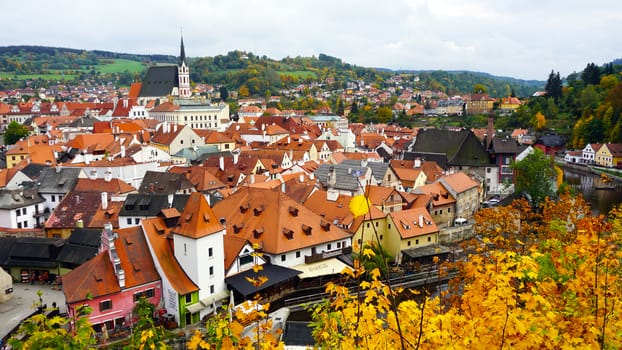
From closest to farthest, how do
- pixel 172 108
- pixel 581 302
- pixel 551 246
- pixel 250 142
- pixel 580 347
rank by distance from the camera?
pixel 580 347 → pixel 581 302 → pixel 551 246 → pixel 250 142 → pixel 172 108

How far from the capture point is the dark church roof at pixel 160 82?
357ft

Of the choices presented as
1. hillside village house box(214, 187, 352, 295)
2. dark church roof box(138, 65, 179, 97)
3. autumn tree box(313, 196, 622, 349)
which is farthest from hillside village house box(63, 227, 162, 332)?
dark church roof box(138, 65, 179, 97)

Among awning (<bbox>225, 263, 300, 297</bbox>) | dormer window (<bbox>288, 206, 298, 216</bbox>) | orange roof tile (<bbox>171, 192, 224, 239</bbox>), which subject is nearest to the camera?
orange roof tile (<bbox>171, 192, 224, 239</bbox>)

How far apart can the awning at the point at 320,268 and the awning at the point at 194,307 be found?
16.6ft

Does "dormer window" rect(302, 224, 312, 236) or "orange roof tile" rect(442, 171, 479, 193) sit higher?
"orange roof tile" rect(442, 171, 479, 193)

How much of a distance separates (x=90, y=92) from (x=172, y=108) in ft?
373

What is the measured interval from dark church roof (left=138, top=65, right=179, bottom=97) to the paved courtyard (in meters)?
86.5

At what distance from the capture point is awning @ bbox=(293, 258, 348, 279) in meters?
24.8

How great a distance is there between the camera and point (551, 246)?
1028 centimetres

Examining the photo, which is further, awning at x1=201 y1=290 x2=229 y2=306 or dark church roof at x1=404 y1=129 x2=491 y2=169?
dark church roof at x1=404 y1=129 x2=491 y2=169

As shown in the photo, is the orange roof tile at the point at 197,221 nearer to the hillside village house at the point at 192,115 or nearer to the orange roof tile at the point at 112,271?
the orange roof tile at the point at 112,271

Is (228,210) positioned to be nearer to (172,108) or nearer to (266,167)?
(266,167)

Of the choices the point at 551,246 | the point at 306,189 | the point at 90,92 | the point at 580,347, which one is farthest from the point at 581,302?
the point at 90,92

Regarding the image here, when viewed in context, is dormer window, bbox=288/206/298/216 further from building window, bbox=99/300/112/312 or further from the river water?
the river water
